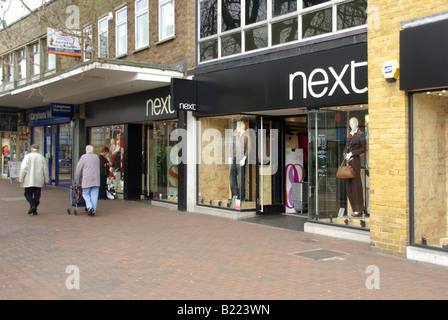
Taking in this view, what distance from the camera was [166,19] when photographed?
41.5ft

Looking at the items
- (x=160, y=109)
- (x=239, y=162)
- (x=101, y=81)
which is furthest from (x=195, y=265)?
(x=101, y=81)

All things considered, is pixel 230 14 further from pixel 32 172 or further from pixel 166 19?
pixel 32 172

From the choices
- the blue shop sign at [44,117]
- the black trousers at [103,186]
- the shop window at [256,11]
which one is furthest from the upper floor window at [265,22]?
the blue shop sign at [44,117]

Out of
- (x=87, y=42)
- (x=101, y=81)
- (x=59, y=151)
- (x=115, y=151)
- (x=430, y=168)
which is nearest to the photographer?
(x=430, y=168)

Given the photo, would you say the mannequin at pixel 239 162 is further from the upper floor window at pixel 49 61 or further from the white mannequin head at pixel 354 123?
the upper floor window at pixel 49 61

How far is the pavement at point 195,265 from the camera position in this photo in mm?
5020

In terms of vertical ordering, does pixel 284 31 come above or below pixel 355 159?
above

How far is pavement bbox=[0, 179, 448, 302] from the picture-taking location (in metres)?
5.02

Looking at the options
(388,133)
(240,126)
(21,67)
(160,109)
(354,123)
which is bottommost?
(388,133)

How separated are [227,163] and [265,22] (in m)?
3.57

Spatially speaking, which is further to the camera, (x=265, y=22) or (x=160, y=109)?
(x=160, y=109)

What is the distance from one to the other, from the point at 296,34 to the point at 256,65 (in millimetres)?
1119

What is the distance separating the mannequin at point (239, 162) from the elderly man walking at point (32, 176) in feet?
15.3

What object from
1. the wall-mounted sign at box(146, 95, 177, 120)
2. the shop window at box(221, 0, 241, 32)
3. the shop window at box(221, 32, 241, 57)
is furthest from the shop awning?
the shop window at box(221, 0, 241, 32)
